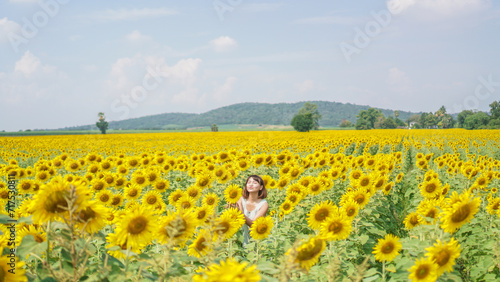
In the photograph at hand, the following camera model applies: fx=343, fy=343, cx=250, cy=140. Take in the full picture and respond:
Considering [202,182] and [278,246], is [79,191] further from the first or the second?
Answer: [202,182]

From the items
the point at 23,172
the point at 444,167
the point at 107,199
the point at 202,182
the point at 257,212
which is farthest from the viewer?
the point at 444,167

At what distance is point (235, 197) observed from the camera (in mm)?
6055

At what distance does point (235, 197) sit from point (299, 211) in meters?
1.22

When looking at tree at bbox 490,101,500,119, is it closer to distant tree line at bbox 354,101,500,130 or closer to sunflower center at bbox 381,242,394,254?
distant tree line at bbox 354,101,500,130

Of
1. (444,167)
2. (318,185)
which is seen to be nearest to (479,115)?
(444,167)

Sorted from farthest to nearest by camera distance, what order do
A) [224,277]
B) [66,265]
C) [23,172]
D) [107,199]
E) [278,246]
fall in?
[23,172]
[107,199]
[278,246]
[66,265]
[224,277]

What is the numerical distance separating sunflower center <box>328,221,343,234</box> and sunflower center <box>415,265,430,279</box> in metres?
0.95

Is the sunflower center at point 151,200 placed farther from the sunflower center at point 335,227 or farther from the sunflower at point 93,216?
the sunflower at point 93,216

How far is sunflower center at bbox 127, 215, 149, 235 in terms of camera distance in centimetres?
209

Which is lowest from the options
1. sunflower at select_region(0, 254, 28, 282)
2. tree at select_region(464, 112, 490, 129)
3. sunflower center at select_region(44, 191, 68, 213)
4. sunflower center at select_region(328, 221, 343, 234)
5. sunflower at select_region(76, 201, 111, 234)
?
sunflower center at select_region(328, 221, 343, 234)

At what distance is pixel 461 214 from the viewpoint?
111 inches

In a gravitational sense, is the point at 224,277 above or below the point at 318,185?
above

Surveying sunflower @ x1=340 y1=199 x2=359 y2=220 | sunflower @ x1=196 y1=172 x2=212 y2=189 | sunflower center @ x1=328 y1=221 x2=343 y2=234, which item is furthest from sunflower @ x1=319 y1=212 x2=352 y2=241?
sunflower @ x1=196 y1=172 x2=212 y2=189

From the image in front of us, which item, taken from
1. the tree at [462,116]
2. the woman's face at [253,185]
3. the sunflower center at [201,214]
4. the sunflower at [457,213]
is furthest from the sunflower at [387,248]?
the tree at [462,116]
